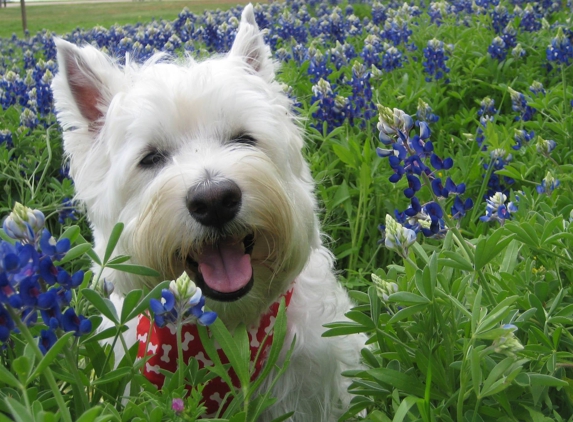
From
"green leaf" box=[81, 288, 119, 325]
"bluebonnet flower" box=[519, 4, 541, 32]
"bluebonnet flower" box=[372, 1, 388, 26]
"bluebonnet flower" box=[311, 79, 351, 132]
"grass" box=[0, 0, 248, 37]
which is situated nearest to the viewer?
"green leaf" box=[81, 288, 119, 325]

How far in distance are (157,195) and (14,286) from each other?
95 centimetres

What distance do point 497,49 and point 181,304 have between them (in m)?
4.63

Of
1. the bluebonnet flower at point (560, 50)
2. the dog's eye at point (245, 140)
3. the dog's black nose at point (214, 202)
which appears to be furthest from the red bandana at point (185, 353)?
the bluebonnet flower at point (560, 50)

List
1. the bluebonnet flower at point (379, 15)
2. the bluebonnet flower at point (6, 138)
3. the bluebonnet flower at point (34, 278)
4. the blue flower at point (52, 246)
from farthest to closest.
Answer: the bluebonnet flower at point (379, 15)
the bluebonnet flower at point (6, 138)
the blue flower at point (52, 246)
the bluebonnet flower at point (34, 278)

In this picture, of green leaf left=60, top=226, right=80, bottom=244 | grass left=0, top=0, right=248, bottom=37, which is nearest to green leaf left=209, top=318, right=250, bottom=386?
green leaf left=60, top=226, right=80, bottom=244

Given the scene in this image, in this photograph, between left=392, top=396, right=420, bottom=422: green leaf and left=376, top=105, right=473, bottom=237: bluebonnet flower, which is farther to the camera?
left=376, top=105, right=473, bottom=237: bluebonnet flower

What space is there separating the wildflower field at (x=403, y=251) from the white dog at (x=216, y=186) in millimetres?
192

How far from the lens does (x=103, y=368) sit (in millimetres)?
1886

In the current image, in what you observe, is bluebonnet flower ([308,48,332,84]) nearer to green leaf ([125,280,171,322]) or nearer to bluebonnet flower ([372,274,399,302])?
bluebonnet flower ([372,274,399,302])

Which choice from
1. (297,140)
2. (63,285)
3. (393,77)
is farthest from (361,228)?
(63,285)

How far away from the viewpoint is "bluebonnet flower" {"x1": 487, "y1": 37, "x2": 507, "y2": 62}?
18.2ft

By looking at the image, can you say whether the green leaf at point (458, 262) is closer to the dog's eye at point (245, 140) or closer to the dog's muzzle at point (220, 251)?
the dog's muzzle at point (220, 251)

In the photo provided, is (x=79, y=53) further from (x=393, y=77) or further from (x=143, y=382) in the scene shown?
(x=393, y=77)

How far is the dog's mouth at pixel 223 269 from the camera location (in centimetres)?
231
